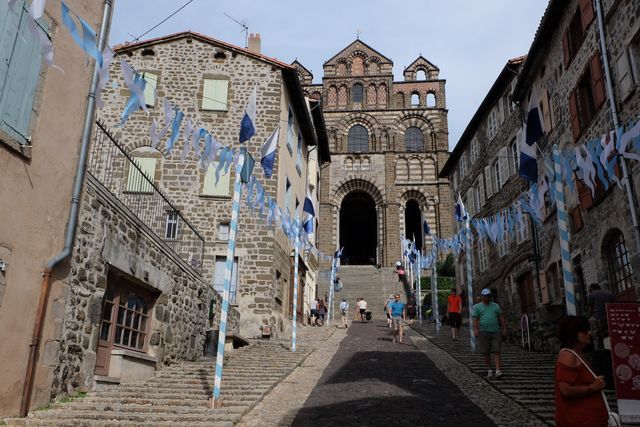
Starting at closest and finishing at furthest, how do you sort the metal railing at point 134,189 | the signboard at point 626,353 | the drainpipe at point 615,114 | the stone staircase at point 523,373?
the signboard at point 626,353 → the stone staircase at point 523,373 → the metal railing at point 134,189 → the drainpipe at point 615,114

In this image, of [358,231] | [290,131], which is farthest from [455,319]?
[358,231]

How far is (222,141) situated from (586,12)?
10.9 metres

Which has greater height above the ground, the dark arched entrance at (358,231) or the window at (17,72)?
the dark arched entrance at (358,231)

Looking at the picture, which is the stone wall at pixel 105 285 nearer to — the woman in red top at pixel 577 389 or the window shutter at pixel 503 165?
the woman in red top at pixel 577 389

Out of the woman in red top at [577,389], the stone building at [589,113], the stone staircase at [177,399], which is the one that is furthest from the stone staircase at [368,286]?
the woman in red top at [577,389]

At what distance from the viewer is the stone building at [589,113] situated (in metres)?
10.4

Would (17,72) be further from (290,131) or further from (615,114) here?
(290,131)

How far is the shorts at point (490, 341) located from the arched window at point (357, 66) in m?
36.0

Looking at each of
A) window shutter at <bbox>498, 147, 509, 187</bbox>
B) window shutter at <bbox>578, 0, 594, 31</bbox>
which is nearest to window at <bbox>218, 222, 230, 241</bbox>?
window shutter at <bbox>498, 147, 509, 187</bbox>

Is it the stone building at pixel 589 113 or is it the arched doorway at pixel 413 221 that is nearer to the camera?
the stone building at pixel 589 113

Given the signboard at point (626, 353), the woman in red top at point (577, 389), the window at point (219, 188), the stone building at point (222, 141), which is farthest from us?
the window at point (219, 188)

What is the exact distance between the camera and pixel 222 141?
1761 centimetres

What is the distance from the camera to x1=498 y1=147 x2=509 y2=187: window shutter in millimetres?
19703

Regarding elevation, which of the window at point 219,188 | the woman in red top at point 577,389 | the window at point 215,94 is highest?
the window at point 215,94
